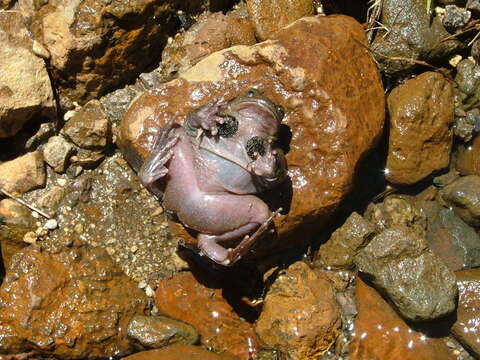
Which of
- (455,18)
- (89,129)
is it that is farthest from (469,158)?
(89,129)

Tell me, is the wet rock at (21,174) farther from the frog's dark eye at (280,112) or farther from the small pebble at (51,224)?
the frog's dark eye at (280,112)

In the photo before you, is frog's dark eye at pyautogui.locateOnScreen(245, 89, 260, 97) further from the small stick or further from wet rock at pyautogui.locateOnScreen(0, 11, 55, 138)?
the small stick

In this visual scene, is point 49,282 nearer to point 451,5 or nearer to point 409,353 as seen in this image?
point 409,353

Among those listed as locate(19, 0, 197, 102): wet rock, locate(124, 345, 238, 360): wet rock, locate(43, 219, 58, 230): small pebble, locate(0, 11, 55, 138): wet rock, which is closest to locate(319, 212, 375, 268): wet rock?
locate(124, 345, 238, 360): wet rock

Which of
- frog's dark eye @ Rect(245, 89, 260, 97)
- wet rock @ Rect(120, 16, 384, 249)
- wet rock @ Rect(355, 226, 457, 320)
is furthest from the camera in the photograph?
wet rock @ Rect(355, 226, 457, 320)

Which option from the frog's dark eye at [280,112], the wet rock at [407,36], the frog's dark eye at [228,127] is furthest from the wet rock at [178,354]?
the wet rock at [407,36]

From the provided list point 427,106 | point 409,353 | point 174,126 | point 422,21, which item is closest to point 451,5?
point 422,21
